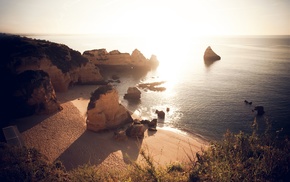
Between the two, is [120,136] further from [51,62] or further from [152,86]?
[152,86]

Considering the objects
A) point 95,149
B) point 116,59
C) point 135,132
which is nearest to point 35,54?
point 95,149

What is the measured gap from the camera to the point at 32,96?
2959cm

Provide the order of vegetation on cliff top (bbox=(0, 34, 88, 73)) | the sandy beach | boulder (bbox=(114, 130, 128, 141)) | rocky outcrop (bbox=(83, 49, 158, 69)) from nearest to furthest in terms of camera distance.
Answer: the sandy beach → boulder (bbox=(114, 130, 128, 141)) → vegetation on cliff top (bbox=(0, 34, 88, 73)) → rocky outcrop (bbox=(83, 49, 158, 69))

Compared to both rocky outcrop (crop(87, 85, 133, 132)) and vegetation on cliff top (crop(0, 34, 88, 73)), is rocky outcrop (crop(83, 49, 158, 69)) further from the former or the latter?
rocky outcrop (crop(87, 85, 133, 132))

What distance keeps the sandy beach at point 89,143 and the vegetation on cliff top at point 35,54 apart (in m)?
14.5

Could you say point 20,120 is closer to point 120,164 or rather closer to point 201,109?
point 120,164

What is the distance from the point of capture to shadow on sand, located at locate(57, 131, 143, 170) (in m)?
21.4

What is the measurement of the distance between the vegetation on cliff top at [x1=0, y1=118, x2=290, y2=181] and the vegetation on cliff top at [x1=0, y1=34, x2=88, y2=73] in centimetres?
2939

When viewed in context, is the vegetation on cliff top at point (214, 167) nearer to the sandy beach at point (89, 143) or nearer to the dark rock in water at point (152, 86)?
the sandy beach at point (89, 143)

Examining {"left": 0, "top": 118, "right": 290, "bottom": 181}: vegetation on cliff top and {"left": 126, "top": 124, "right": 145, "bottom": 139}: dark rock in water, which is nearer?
{"left": 0, "top": 118, "right": 290, "bottom": 181}: vegetation on cliff top

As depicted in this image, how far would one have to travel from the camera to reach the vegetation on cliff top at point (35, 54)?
3589cm

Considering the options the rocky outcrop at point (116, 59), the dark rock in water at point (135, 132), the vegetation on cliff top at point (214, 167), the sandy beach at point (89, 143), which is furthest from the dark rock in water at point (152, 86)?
the vegetation on cliff top at point (214, 167)

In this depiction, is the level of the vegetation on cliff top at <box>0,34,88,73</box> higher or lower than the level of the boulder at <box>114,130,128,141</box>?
higher

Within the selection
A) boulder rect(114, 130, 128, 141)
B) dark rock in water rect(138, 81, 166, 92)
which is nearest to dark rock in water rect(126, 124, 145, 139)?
boulder rect(114, 130, 128, 141)
